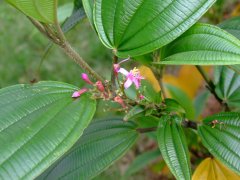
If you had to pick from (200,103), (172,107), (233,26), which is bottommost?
(200,103)

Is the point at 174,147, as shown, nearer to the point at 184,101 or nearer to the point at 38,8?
the point at 38,8

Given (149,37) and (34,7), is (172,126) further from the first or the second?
(34,7)

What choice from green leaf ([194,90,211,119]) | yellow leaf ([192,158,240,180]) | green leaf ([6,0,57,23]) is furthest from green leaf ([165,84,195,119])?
green leaf ([6,0,57,23])

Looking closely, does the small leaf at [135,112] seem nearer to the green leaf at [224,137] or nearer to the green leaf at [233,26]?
the green leaf at [224,137]

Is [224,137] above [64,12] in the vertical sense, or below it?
below

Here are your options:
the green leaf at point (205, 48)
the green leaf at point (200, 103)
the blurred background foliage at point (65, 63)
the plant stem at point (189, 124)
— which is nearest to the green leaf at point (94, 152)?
the plant stem at point (189, 124)

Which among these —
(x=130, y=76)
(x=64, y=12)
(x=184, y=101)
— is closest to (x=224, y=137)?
(x=130, y=76)

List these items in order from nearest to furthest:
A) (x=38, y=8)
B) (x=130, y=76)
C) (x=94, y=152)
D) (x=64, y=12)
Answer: (x=38, y=8) < (x=130, y=76) < (x=94, y=152) < (x=64, y=12)

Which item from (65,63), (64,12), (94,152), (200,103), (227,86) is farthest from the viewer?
(65,63)
